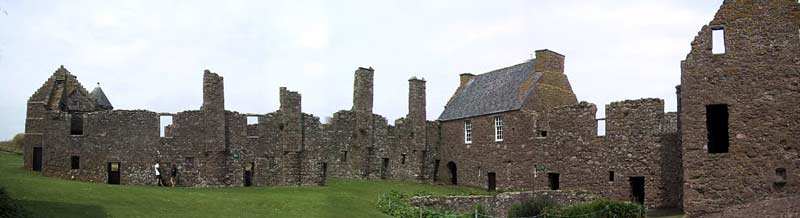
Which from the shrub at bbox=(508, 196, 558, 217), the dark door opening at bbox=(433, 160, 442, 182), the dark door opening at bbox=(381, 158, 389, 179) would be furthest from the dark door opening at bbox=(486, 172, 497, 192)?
the shrub at bbox=(508, 196, 558, 217)

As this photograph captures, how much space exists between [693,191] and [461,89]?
73.7 feet

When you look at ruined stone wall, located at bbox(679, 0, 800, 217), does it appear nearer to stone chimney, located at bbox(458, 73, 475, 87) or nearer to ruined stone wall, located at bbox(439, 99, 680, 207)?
ruined stone wall, located at bbox(439, 99, 680, 207)

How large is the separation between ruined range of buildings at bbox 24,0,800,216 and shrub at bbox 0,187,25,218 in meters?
13.7

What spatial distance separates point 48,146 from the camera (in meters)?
31.4

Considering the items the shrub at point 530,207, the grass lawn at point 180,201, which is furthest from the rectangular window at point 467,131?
the grass lawn at point 180,201

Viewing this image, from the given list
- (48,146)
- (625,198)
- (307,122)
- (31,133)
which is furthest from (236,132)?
(625,198)

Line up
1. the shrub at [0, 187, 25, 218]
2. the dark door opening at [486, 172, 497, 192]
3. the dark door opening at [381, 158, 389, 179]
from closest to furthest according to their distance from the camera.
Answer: the shrub at [0, 187, 25, 218]
the dark door opening at [486, 172, 497, 192]
the dark door opening at [381, 158, 389, 179]

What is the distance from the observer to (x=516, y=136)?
3731cm

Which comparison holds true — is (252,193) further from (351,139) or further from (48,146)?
(351,139)

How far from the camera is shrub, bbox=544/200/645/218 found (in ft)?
85.2

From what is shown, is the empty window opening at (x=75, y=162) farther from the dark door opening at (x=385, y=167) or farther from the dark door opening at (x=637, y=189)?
the dark door opening at (x=637, y=189)

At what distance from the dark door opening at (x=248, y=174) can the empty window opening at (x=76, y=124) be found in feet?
24.6

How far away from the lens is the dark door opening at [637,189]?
32000 millimetres

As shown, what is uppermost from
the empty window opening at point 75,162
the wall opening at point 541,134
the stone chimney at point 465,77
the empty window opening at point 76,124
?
the stone chimney at point 465,77
